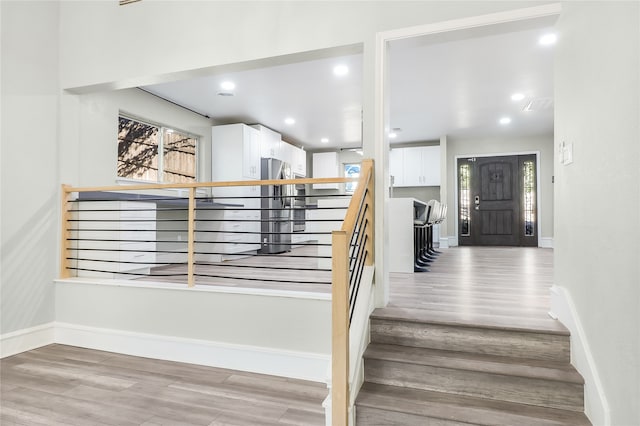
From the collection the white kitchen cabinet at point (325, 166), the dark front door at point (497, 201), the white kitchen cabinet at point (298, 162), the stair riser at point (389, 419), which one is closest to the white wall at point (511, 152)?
the dark front door at point (497, 201)

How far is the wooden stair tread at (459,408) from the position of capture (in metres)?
1.74

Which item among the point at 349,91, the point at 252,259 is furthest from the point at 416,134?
the point at 252,259

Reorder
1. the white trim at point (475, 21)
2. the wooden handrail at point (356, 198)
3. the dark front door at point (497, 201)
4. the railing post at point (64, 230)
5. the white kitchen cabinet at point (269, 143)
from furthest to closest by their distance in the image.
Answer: the dark front door at point (497, 201), the white kitchen cabinet at point (269, 143), the railing post at point (64, 230), the white trim at point (475, 21), the wooden handrail at point (356, 198)

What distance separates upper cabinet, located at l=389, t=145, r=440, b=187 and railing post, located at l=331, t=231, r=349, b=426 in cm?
681

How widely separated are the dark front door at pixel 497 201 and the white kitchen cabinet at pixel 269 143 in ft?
13.1

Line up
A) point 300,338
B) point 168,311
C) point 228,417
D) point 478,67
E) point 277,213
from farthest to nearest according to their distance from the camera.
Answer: point 277,213 < point 478,67 < point 168,311 < point 300,338 < point 228,417

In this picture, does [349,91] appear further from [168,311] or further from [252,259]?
[168,311]

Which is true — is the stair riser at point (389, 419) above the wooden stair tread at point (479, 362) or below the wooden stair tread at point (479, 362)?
below

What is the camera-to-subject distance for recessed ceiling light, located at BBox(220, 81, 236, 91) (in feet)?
15.3

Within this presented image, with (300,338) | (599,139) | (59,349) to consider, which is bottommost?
(59,349)

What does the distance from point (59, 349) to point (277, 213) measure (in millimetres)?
4068

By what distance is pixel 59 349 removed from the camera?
319cm

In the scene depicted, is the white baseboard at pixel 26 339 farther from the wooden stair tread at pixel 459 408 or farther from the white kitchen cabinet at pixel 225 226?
the wooden stair tread at pixel 459 408

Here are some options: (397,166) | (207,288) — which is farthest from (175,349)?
(397,166)
